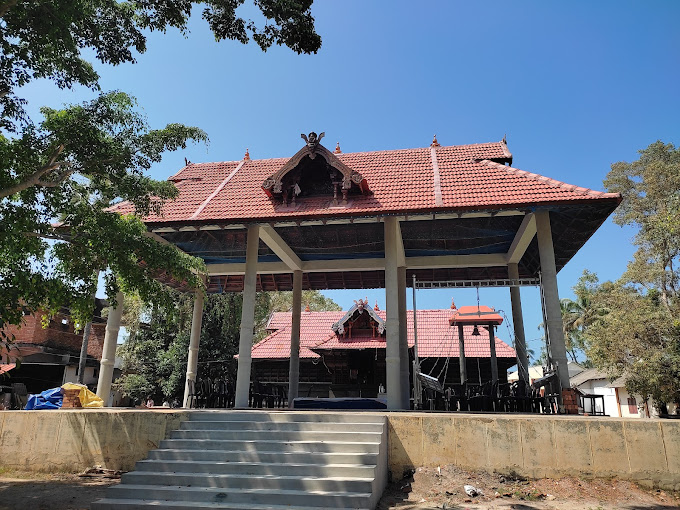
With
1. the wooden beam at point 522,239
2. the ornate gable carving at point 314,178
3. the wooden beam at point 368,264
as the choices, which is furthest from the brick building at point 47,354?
the wooden beam at point 522,239

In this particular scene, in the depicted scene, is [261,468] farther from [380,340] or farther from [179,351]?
[179,351]

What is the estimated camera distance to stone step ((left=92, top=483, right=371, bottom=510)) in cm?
534

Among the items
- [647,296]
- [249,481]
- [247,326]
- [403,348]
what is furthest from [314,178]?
[647,296]

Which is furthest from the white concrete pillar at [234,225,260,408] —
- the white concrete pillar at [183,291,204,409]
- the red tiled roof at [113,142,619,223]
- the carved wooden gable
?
the carved wooden gable

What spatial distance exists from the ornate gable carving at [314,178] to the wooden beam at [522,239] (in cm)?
364

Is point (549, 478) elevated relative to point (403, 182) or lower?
lower

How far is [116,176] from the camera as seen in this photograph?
7840 mm

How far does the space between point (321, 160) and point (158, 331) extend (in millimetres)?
15793

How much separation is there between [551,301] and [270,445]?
586 centimetres

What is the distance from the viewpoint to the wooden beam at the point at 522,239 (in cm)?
1055

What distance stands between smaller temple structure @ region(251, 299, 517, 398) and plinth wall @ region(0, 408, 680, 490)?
9228 mm

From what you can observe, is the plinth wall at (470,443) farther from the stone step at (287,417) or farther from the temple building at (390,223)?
the temple building at (390,223)

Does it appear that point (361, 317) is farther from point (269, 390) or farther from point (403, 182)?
point (403, 182)

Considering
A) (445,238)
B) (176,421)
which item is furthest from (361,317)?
(176,421)
